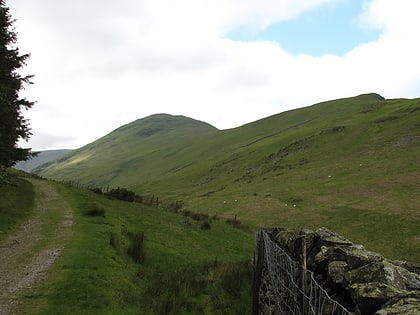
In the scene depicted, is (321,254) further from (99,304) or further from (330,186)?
(330,186)

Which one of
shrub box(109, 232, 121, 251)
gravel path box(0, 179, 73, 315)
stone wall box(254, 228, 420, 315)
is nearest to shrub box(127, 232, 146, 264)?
shrub box(109, 232, 121, 251)

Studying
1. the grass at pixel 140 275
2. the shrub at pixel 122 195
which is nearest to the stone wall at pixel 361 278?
the grass at pixel 140 275

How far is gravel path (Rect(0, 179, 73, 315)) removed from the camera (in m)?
13.8

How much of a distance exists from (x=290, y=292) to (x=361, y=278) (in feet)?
9.06

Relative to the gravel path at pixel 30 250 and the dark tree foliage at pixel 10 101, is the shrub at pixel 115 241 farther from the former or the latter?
the dark tree foliage at pixel 10 101

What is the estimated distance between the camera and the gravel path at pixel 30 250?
13.8 m

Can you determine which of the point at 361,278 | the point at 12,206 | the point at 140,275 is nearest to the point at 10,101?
the point at 12,206

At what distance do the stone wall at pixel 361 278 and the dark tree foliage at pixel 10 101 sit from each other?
22.2m

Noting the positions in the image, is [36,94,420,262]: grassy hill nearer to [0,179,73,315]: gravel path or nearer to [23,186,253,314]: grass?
[23,186,253,314]: grass

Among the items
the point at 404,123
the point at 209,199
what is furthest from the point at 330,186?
the point at 404,123

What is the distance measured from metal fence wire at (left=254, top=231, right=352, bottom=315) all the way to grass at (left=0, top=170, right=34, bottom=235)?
17.2 m

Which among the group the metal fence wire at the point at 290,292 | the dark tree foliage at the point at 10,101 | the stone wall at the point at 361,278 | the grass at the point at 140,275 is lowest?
the grass at the point at 140,275

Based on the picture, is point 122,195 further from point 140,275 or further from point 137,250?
point 140,275

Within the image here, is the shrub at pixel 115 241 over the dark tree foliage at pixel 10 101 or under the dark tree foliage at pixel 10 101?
under
